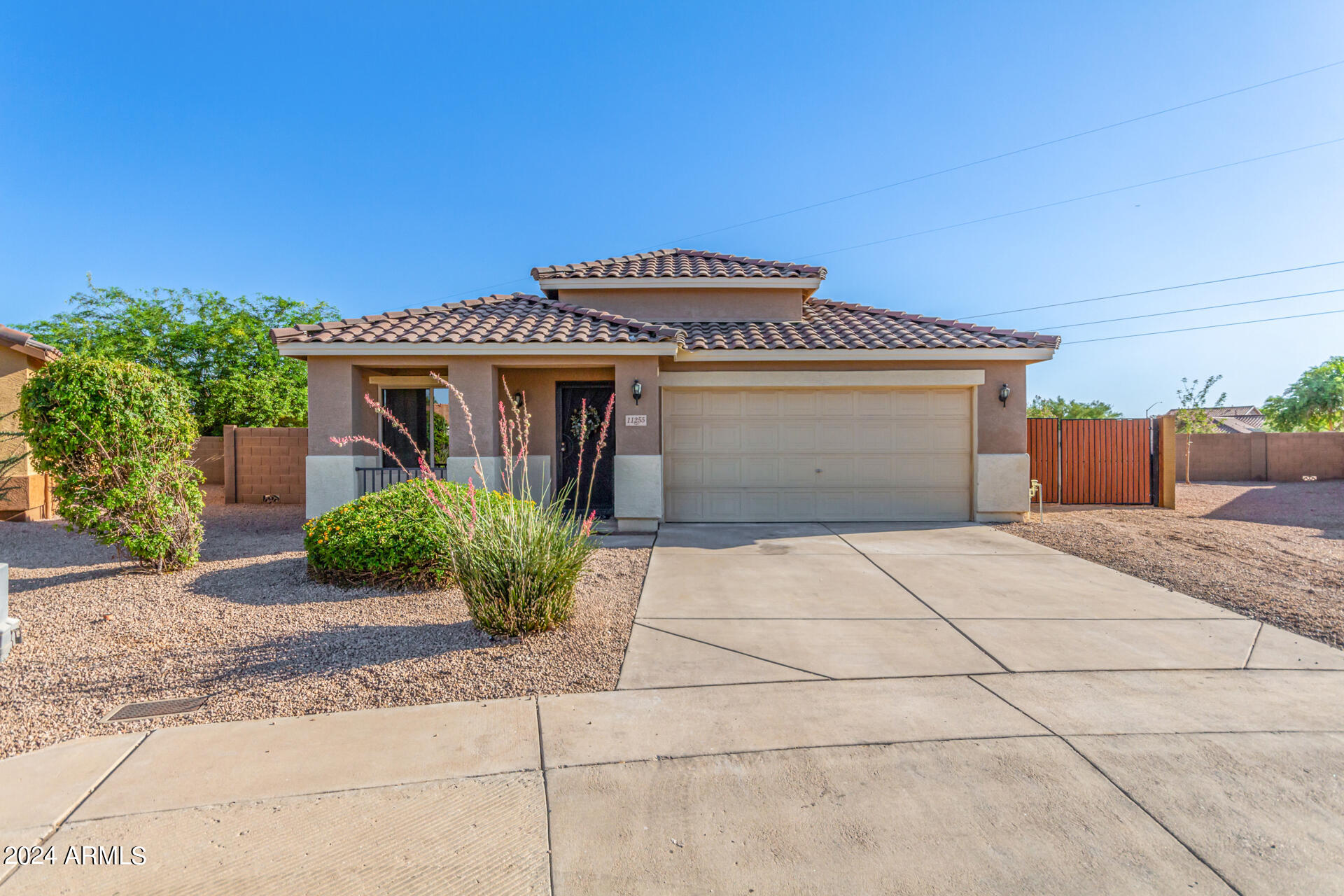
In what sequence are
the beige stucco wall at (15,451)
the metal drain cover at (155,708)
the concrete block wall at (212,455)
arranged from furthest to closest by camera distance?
the concrete block wall at (212,455) → the beige stucco wall at (15,451) → the metal drain cover at (155,708)

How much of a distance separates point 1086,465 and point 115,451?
1501 centimetres

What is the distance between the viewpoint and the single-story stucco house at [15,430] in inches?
396

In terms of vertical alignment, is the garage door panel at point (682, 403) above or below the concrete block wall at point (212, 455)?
above

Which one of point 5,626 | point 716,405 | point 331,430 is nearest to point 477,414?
point 331,430

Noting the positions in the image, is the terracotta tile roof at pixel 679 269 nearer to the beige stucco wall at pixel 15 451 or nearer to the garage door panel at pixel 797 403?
the garage door panel at pixel 797 403

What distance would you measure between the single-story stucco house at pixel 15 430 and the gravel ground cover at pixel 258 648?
5.48 meters

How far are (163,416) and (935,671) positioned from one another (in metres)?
7.57

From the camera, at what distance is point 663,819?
92.7 inches

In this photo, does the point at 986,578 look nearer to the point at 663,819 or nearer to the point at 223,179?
the point at 663,819

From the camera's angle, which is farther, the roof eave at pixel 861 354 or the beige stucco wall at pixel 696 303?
the beige stucco wall at pixel 696 303

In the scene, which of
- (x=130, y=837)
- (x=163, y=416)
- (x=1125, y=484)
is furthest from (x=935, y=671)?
(x=1125, y=484)

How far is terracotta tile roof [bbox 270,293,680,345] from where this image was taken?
8.62 metres

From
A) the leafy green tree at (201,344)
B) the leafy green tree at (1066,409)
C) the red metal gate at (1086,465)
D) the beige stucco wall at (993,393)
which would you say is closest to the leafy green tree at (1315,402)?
the leafy green tree at (1066,409)

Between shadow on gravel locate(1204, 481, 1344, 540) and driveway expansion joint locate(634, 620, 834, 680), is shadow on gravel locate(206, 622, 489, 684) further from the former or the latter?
shadow on gravel locate(1204, 481, 1344, 540)
